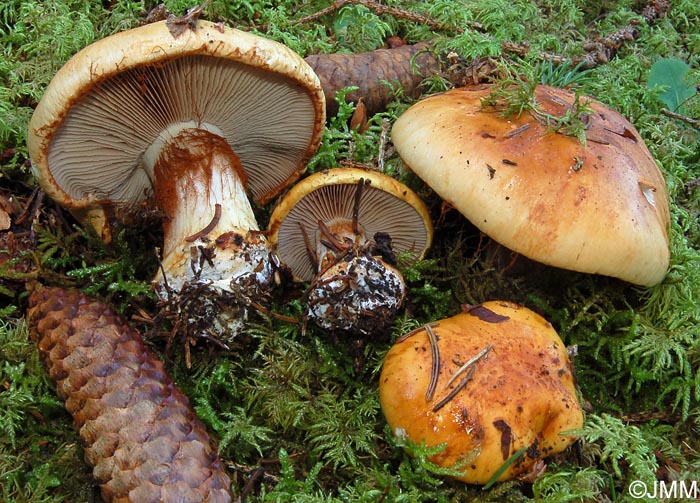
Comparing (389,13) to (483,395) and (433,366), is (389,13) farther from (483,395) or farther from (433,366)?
(483,395)

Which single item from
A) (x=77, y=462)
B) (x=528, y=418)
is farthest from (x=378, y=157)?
(x=77, y=462)

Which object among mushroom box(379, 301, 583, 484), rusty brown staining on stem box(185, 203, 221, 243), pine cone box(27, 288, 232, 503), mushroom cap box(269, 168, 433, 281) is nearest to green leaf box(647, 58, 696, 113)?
mushroom cap box(269, 168, 433, 281)

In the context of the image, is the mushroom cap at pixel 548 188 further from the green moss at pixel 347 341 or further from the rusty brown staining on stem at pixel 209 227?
the rusty brown staining on stem at pixel 209 227

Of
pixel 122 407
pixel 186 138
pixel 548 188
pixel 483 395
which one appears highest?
pixel 186 138

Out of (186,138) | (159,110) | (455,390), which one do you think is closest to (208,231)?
(186,138)

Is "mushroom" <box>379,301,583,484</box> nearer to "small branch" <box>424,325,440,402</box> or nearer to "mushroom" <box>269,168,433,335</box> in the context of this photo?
"small branch" <box>424,325,440,402</box>
